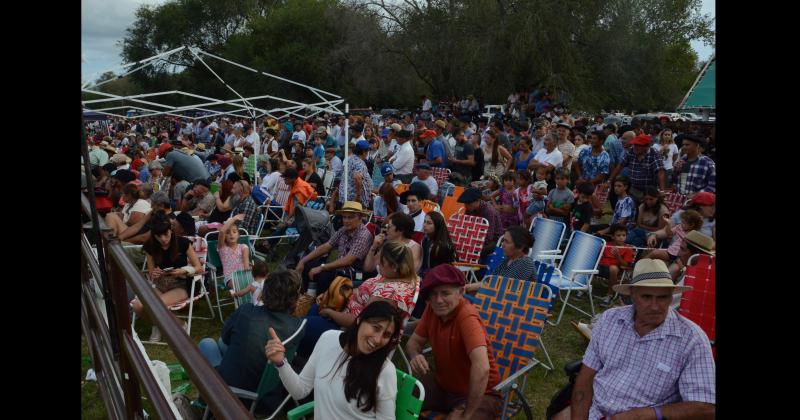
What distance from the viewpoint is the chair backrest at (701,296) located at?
4.35 metres

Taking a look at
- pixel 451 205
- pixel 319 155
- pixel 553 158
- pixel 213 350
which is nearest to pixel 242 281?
pixel 213 350

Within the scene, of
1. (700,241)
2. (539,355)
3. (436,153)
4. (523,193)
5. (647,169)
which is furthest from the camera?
(436,153)

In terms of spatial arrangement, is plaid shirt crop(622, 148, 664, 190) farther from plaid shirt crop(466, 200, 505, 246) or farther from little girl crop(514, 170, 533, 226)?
plaid shirt crop(466, 200, 505, 246)

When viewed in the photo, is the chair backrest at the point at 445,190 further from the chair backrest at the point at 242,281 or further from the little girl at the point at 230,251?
the chair backrest at the point at 242,281

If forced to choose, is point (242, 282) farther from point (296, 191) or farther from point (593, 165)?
point (593, 165)

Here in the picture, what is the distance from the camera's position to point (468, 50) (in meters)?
23.0

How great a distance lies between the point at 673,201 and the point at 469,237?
2.56 metres

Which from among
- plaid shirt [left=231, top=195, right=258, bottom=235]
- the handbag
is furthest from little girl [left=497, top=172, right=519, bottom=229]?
the handbag
